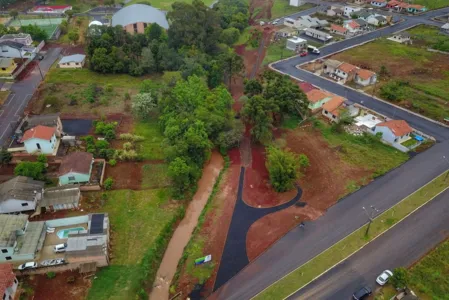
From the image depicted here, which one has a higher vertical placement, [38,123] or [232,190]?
[38,123]

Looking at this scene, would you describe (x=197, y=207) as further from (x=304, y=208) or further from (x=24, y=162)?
(x=24, y=162)

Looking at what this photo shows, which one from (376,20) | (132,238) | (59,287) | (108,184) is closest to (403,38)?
(376,20)

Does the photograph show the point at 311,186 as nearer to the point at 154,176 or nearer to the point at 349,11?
the point at 154,176

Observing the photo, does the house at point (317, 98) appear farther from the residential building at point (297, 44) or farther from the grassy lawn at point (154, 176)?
the grassy lawn at point (154, 176)

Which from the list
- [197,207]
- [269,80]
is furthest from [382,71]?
[197,207]

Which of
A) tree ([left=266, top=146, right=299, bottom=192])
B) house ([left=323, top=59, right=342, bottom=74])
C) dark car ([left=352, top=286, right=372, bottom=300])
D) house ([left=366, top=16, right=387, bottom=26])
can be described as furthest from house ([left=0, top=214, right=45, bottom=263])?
house ([left=366, top=16, right=387, bottom=26])

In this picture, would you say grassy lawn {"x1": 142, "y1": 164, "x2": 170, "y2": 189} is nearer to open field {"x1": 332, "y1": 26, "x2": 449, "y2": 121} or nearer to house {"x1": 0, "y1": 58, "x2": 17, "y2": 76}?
house {"x1": 0, "y1": 58, "x2": 17, "y2": 76}

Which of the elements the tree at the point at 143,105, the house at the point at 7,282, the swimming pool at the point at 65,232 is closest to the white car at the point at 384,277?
the swimming pool at the point at 65,232
